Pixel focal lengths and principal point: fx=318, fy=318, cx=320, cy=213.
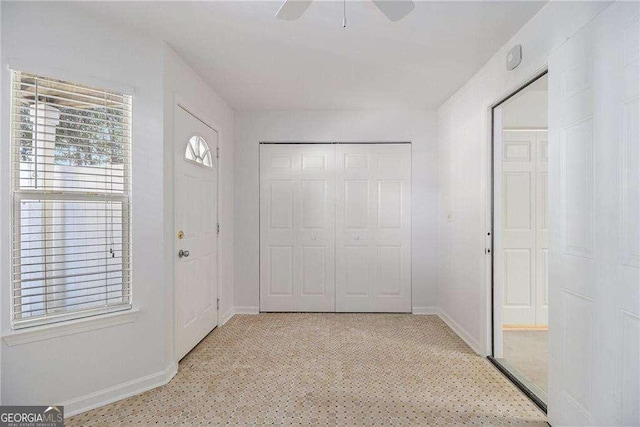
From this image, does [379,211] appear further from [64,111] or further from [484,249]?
[64,111]

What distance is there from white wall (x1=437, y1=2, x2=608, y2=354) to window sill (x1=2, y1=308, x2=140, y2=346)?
2782mm

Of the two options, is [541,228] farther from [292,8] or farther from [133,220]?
[133,220]

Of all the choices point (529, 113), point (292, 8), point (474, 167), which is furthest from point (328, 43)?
point (529, 113)

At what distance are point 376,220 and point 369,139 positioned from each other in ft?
3.30

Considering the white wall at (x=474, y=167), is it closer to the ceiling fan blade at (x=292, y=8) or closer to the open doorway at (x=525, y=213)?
the open doorway at (x=525, y=213)

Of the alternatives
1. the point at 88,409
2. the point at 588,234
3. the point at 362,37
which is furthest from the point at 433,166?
the point at 88,409

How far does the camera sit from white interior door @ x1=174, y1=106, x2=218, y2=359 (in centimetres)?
260

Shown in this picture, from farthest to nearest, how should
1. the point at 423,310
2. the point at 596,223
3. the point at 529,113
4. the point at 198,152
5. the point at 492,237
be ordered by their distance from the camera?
the point at 423,310 < the point at 529,113 < the point at 198,152 < the point at 492,237 < the point at 596,223

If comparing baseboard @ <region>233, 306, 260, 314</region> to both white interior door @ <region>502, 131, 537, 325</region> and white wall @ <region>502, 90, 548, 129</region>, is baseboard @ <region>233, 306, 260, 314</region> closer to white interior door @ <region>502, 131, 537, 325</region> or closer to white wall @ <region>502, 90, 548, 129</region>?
white interior door @ <region>502, 131, 537, 325</region>

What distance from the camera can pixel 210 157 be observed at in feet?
10.7

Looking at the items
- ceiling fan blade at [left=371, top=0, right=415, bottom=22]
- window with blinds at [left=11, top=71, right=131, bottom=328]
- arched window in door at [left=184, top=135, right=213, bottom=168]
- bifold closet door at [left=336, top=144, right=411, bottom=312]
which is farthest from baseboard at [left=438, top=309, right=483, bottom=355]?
arched window in door at [left=184, top=135, right=213, bottom=168]

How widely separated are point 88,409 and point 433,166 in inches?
153

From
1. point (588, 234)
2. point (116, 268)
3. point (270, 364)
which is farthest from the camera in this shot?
point (270, 364)

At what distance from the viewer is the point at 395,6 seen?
143cm
